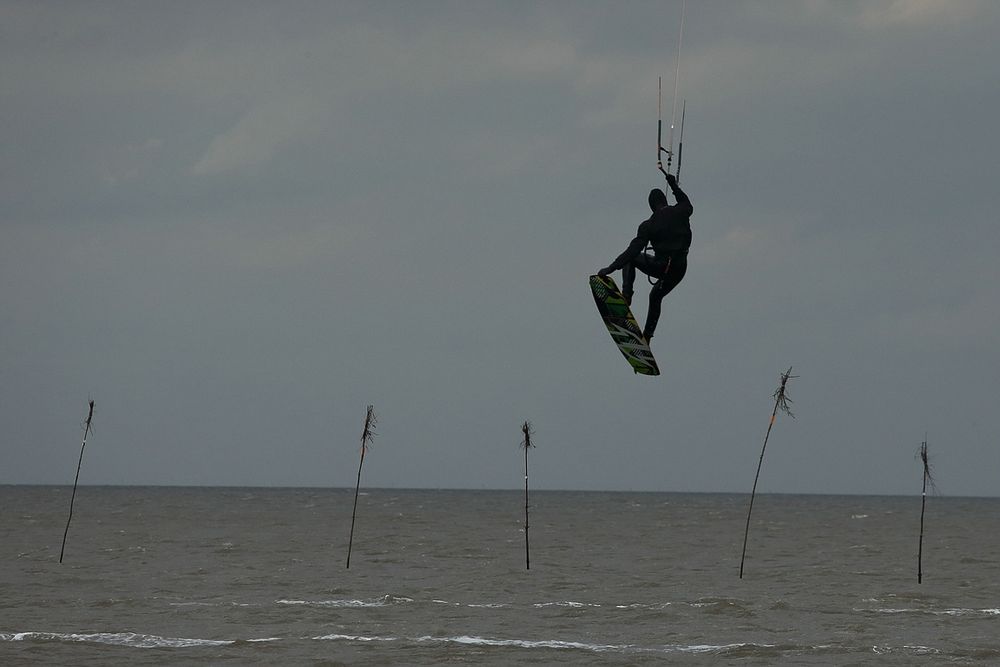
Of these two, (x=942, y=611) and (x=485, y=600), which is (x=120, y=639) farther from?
(x=942, y=611)

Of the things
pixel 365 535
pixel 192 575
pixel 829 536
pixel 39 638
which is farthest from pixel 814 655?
pixel 829 536

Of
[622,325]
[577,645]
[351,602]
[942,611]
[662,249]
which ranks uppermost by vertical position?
[662,249]

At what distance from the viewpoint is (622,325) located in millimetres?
21328

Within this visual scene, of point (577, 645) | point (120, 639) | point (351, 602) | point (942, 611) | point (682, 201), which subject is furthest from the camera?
point (351, 602)

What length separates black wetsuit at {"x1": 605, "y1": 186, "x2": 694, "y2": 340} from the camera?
20.2m

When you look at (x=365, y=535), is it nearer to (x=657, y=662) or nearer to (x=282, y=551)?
(x=282, y=551)

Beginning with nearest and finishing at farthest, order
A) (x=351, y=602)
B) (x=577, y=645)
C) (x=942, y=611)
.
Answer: (x=577, y=645) → (x=942, y=611) → (x=351, y=602)

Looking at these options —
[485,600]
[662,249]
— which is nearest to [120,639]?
[485,600]

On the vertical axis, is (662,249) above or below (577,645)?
above

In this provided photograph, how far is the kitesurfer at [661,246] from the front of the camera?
20.2 metres

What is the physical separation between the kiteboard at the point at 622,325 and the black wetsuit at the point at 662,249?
229 millimetres

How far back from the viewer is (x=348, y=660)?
36438mm

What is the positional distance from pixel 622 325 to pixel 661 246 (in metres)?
1.65

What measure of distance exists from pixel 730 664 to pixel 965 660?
261 inches
